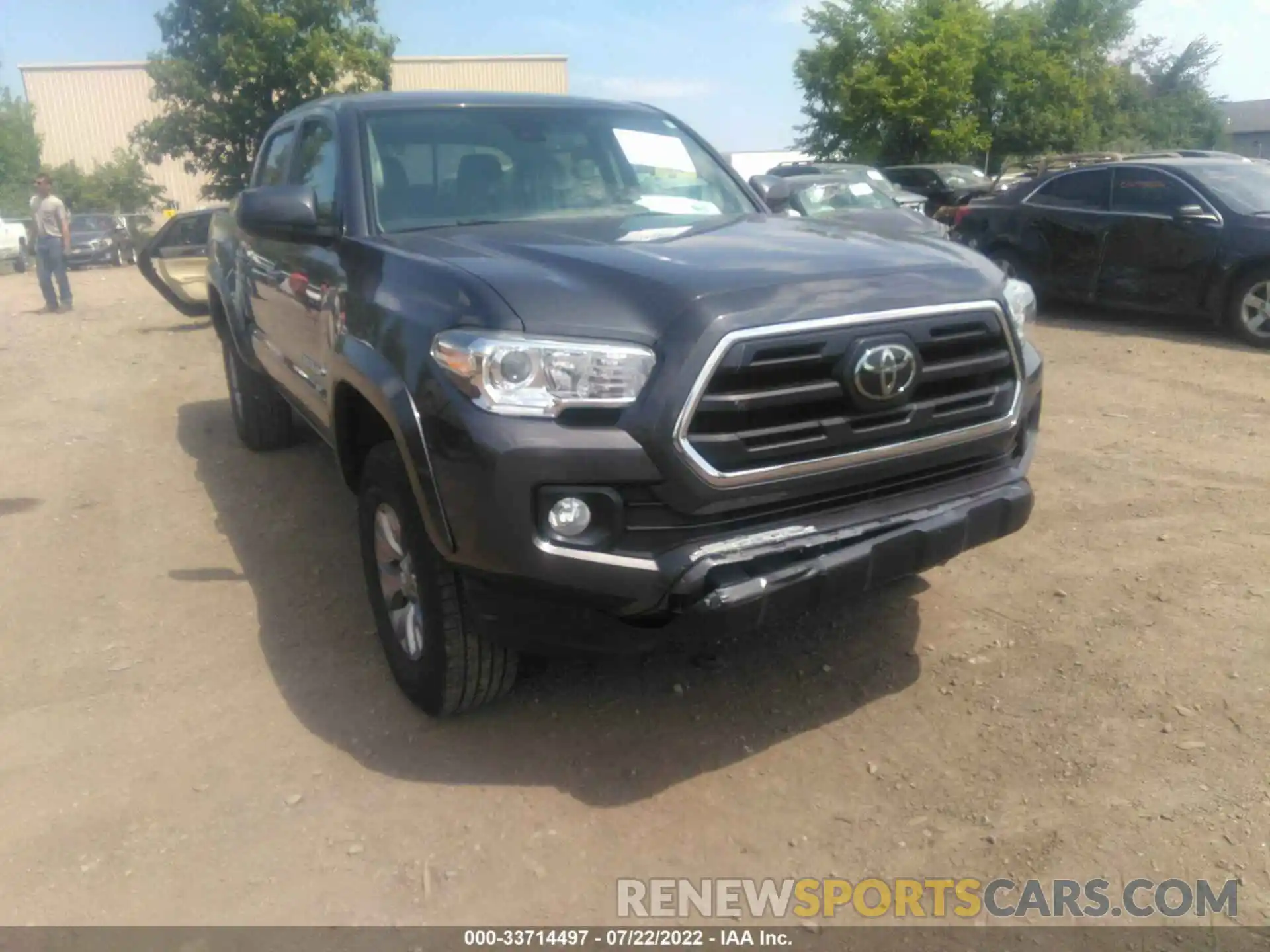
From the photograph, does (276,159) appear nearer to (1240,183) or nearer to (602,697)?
(602,697)

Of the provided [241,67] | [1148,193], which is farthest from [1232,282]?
[241,67]

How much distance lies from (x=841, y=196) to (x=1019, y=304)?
1025cm

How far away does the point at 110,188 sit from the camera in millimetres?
43750

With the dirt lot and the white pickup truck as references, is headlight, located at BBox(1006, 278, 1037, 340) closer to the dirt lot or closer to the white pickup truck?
the dirt lot

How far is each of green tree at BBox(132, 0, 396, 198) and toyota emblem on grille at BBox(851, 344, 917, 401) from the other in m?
22.5

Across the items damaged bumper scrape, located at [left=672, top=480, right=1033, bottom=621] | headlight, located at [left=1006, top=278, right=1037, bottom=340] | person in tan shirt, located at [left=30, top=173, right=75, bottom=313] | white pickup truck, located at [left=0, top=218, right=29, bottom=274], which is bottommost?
white pickup truck, located at [left=0, top=218, right=29, bottom=274]

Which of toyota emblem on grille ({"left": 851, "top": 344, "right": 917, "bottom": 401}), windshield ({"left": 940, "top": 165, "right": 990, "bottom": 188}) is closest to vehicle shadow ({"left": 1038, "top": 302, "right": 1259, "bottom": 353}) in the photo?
toyota emblem on grille ({"left": 851, "top": 344, "right": 917, "bottom": 401})

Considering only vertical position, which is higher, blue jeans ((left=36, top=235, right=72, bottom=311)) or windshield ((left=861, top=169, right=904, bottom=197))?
windshield ((left=861, top=169, right=904, bottom=197))

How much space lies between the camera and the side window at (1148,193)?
30.7ft

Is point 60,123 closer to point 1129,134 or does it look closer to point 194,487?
point 1129,134

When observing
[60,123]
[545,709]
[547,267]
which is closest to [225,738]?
[545,709]

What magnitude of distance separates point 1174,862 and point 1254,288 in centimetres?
728

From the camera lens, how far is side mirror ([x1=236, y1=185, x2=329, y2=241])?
366 cm

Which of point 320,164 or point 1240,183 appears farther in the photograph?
point 1240,183
